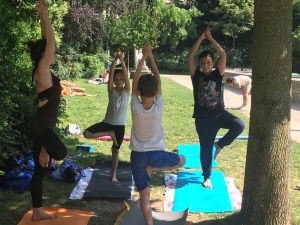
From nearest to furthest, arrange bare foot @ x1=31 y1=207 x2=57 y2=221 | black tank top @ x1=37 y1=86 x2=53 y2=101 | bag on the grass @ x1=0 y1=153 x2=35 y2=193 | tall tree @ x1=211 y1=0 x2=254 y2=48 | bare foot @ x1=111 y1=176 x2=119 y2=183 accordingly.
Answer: black tank top @ x1=37 y1=86 x2=53 y2=101 → bare foot @ x1=31 y1=207 x2=57 y2=221 → bag on the grass @ x1=0 y1=153 x2=35 y2=193 → bare foot @ x1=111 y1=176 x2=119 y2=183 → tall tree @ x1=211 y1=0 x2=254 y2=48

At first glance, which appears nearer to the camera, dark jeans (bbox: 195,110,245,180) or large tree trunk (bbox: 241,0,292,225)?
large tree trunk (bbox: 241,0,292,225)

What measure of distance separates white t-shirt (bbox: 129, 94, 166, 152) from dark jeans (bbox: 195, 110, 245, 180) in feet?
5.19

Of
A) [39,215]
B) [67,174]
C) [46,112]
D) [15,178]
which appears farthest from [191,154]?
[46,112]

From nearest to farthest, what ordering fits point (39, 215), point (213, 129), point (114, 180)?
point (39, 215), point (213, 129), point (114, 180)

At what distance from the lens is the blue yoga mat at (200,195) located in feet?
16.5

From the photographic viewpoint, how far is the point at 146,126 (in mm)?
4094

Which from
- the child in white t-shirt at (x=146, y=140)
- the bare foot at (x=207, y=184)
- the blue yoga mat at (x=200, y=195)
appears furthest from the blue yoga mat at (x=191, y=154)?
the child in white t-shirt at (x=146, y=140)

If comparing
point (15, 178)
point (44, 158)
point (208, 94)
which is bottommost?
point (15, 178)

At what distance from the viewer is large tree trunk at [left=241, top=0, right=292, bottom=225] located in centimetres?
400

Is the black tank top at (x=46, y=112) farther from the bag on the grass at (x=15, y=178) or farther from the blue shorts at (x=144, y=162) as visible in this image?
the bag on the grass at (x=15, y=178)

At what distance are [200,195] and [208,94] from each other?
1356mm

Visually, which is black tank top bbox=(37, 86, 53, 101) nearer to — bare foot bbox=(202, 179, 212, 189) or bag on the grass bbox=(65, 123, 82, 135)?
bare foot bbox=(202, 179, 212, 189)

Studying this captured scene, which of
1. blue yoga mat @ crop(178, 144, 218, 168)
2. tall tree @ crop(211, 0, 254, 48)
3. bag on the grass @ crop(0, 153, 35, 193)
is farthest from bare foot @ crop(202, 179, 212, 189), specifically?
tall tree @ crop(211, 0, 254, 48)

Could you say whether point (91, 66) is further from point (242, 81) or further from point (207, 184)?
point (207, 184)
